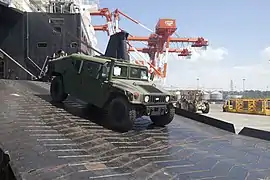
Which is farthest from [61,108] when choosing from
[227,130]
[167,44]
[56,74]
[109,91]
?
[167,44]

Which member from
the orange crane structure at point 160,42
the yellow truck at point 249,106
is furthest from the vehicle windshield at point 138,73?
the orange crane structure at point 160,42

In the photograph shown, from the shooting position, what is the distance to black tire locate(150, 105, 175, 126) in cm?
787

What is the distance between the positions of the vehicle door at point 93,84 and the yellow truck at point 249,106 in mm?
24887

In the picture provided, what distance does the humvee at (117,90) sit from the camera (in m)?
6.95

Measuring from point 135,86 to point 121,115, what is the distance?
0.67m

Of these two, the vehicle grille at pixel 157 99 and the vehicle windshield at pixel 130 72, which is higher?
the vehicle windshield at pixel 130 72

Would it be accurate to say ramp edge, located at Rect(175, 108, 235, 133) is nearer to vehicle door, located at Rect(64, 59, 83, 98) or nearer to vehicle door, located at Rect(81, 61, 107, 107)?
vehicle door, located at Rect(81, 61, 107, 107)

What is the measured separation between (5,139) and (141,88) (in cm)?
296

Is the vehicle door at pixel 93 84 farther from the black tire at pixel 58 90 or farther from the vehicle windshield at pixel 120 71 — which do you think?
the black tire at pixel 58 90

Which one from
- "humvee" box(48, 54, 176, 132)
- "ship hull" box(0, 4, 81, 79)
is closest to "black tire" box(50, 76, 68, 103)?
"humvee" box(48, 54, 176, 132)

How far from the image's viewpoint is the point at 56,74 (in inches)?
368

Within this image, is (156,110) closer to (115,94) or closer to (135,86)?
(135,86)

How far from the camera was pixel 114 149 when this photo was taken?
5578mm

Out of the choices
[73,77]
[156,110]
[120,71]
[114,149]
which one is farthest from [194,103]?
[114,149]
